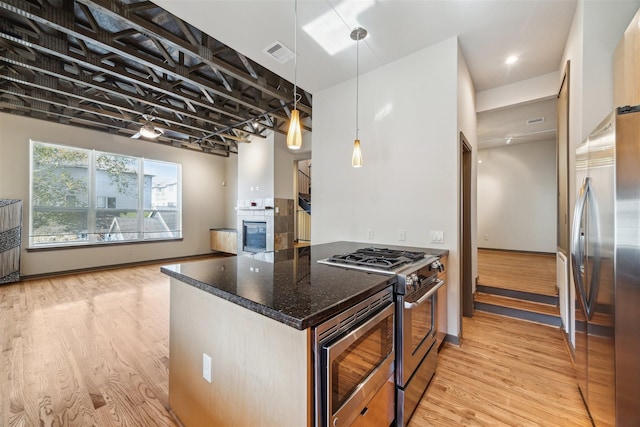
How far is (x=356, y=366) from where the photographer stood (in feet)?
3.92

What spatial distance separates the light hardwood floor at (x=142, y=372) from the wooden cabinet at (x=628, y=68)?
212 cm

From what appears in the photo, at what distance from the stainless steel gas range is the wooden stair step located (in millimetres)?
1789

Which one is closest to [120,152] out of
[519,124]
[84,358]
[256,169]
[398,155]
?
[256,169]

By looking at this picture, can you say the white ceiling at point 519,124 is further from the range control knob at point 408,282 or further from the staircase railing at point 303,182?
the staircase railing at point 303,182

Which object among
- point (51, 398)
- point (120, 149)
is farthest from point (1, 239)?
point (51, 398)

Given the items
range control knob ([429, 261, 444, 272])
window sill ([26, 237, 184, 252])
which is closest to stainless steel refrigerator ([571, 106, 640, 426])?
range control knob ([429, 261, 444, 272])

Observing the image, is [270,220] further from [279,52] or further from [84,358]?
[84,358]

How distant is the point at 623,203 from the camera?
1235mm

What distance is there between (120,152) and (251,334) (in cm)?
698

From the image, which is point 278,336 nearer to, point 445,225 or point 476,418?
point 476,418

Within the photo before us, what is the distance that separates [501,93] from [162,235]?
8.02m

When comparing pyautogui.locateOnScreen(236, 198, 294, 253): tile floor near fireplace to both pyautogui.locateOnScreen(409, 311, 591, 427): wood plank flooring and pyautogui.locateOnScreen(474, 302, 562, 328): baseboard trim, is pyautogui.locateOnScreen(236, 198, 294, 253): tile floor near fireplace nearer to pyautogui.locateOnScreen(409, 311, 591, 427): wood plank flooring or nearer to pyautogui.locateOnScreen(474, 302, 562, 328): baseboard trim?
pyautogui.locateOnScreen(474, 302, 562, 328): baseboard trim

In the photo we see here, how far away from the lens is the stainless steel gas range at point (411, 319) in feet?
5.05

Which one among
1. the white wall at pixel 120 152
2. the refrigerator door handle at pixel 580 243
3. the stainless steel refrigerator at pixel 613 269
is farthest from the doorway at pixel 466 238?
the white wall at pixel 120 152
